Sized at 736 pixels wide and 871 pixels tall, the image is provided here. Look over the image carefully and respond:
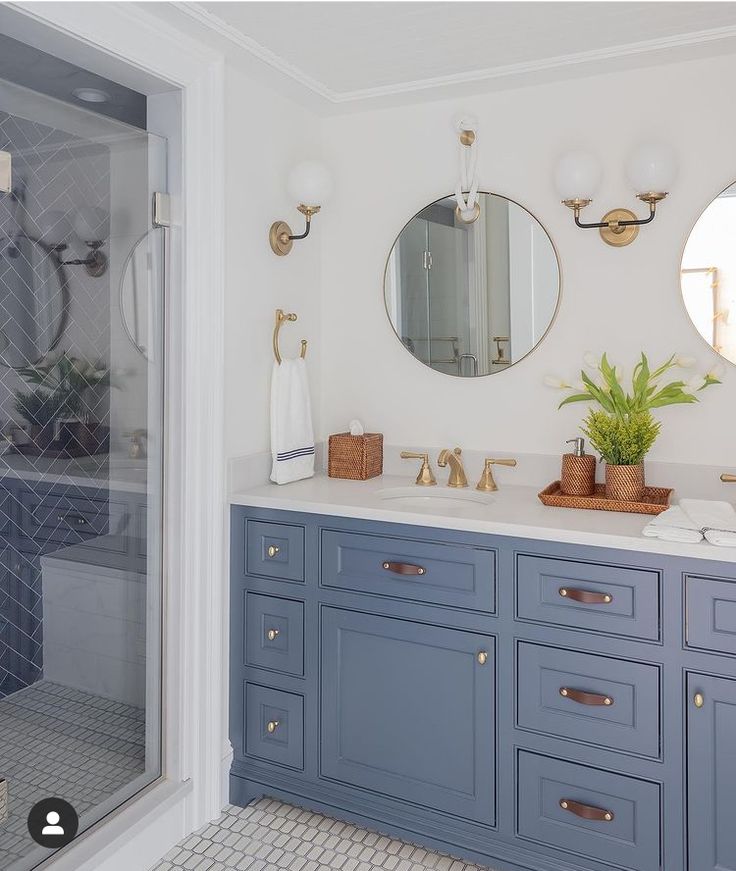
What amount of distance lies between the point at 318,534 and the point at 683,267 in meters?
1.32

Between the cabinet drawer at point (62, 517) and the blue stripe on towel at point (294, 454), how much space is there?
0.59m

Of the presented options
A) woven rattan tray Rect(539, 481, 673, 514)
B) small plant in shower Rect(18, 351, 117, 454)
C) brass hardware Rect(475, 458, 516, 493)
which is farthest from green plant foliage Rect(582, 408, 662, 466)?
small plant in shower Rect(18, 351, 117, 454)

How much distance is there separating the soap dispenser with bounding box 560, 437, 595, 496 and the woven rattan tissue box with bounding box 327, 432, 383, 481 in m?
0.65

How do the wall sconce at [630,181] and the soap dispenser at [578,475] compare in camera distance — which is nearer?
the wall sconce at [630,181]

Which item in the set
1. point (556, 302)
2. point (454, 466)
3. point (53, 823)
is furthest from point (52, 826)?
point (556, 302)

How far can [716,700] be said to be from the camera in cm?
177

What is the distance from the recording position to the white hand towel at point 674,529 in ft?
5.86

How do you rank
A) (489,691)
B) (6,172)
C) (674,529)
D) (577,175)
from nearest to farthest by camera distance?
(6,172) → (674,529) → (489,691) → (577,175)

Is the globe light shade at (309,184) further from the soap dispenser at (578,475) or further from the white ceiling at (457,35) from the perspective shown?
the soap dispenser at (578,475)

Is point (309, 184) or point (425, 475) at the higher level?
point (309, 184)

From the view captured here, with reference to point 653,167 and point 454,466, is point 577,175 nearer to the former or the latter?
point 653,167

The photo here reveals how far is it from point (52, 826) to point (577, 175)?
223 cm

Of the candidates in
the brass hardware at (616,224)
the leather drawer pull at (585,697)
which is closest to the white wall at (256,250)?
the brass hardware at (616,224)

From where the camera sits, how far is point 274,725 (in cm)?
233
